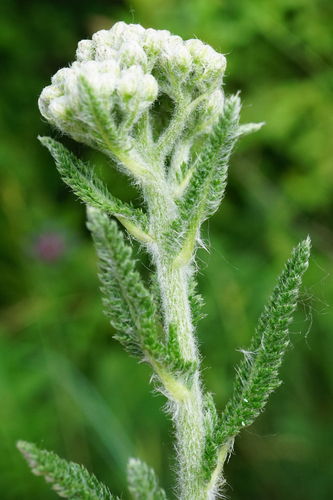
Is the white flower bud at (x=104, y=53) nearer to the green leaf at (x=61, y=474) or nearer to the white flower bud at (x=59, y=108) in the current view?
the white flower bud at (x=59, y=108)

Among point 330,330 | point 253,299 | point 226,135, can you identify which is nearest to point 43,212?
point 253,299

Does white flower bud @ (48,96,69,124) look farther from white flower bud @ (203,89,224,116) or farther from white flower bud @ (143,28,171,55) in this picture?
white flower bud @ (203,89,224,116)

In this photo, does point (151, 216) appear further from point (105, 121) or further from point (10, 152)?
point (10, 152)

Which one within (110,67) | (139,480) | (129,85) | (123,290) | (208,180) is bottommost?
(139,480)

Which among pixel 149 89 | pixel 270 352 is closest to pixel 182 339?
pixel 270 352

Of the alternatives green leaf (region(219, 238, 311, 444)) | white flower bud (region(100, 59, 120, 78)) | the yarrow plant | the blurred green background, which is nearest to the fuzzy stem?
the yarrow plant

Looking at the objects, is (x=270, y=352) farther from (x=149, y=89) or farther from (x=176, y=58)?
(x=176, y=58)
